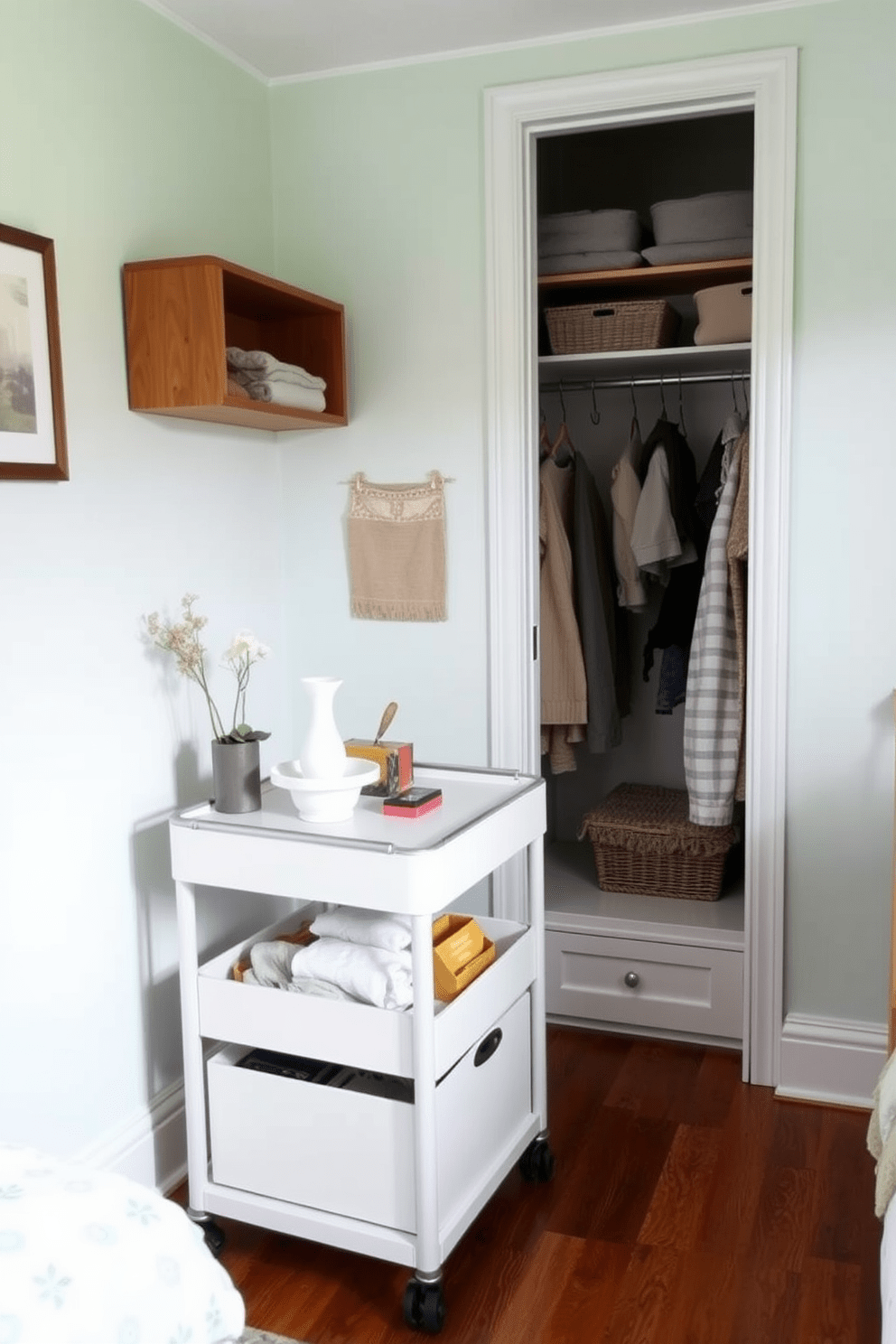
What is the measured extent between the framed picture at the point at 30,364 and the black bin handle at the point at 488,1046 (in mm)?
1296

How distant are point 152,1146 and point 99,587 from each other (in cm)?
114

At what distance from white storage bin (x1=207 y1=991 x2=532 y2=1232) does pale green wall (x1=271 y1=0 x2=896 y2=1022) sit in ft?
3.09

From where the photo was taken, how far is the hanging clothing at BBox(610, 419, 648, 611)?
11.5ft

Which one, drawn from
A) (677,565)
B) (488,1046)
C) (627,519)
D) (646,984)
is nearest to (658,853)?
(646,984)

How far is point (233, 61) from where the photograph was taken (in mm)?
2828

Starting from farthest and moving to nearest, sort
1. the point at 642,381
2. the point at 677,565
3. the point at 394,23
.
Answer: the point at 642,381 → the point at 677,565 → the point at 394,23

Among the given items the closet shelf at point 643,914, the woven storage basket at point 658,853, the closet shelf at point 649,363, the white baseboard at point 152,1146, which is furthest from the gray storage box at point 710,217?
the white baseboard at point 152,1146

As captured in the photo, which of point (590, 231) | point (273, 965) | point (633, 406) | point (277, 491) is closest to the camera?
point (273, 965)

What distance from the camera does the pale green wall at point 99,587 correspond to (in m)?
2.18

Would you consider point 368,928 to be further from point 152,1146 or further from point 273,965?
point 152,1146

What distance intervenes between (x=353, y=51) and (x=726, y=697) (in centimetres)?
178

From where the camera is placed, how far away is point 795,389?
107 inches

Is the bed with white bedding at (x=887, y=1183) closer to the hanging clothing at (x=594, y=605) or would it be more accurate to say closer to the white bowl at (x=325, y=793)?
the white bowl at (x=325, y=793)

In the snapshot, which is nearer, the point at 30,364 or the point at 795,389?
the point at 30,364
